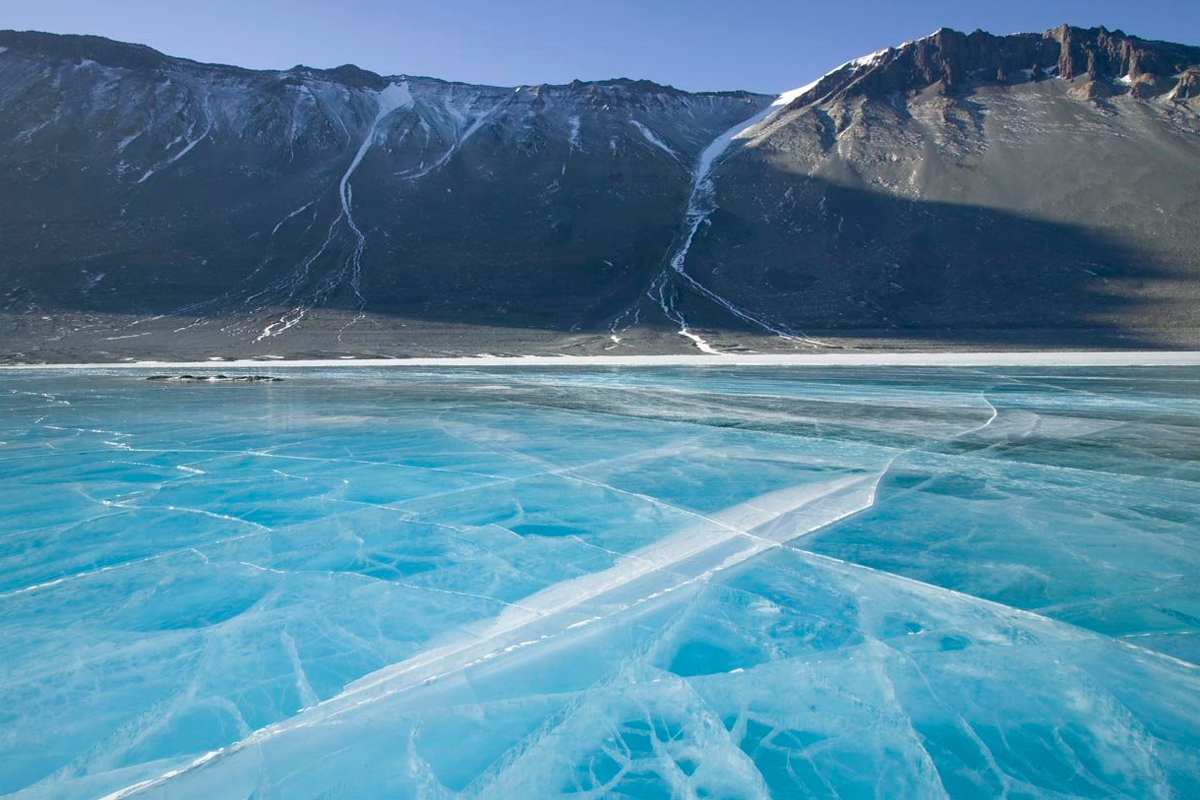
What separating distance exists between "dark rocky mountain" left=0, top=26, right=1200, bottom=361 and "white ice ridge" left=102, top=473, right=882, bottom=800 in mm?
28891

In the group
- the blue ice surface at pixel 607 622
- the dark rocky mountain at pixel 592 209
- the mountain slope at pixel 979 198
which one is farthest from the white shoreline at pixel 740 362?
the blue ice surface at pixel 607 622

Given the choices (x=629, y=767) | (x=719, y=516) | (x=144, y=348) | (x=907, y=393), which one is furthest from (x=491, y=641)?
(x=144, y=348)

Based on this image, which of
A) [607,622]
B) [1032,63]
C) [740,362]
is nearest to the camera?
[607,622]

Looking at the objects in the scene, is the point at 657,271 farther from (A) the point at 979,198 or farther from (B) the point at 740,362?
(B) the point at 740,362

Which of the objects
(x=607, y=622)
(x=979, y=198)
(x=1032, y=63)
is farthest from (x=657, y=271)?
(x=607, y=622)

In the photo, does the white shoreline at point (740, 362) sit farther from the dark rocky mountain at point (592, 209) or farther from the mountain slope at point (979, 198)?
the mountain slope at point (979, 198)

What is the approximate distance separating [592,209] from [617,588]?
2391 inches

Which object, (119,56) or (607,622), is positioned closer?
(607,622)

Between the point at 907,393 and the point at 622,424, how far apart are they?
693 centimetres

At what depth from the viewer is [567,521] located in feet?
19.6

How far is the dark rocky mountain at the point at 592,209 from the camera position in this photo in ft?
142

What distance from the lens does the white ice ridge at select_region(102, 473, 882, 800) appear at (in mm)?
3305

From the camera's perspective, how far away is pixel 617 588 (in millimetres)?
4547

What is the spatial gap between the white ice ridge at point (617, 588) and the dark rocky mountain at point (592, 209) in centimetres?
2889
